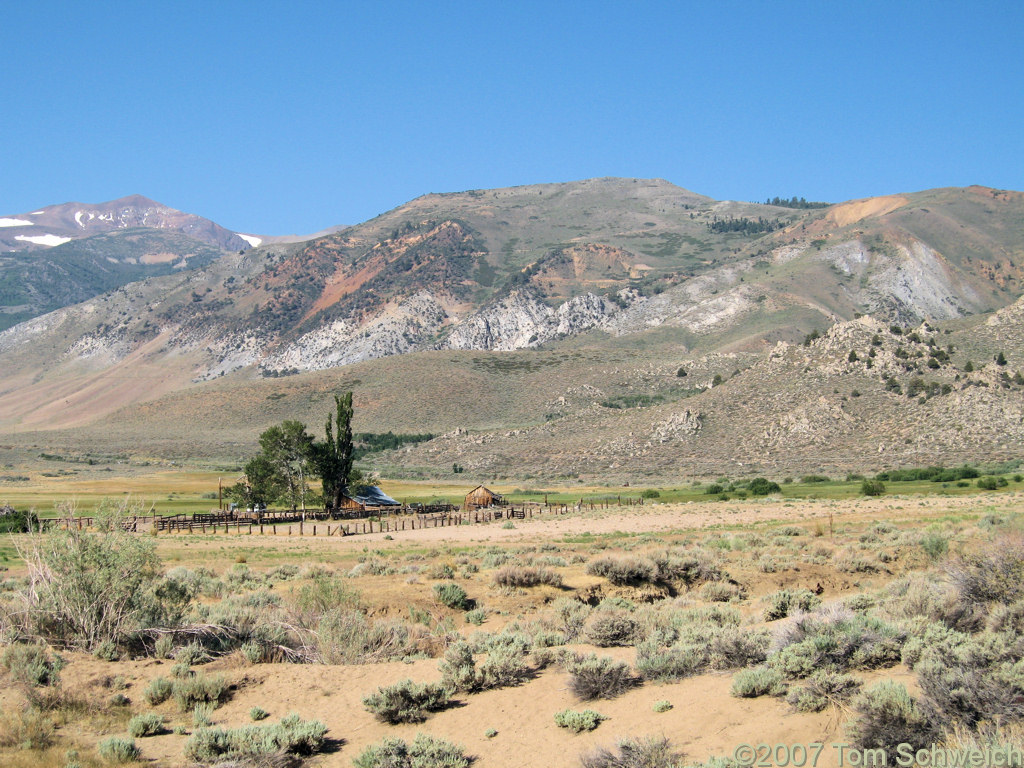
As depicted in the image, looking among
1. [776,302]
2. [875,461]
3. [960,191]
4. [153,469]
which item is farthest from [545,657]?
[960,191]

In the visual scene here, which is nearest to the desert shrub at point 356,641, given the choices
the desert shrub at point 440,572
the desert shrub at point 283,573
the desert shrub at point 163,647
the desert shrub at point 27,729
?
the desert shrub at point 163,647

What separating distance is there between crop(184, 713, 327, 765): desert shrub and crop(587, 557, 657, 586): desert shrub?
11837 mm

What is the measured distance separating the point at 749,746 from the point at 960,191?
22291cm

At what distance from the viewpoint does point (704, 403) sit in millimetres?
83125

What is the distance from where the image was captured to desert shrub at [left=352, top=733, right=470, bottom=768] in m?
8.59

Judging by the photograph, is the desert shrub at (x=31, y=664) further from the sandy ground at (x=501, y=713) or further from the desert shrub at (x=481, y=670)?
the desert shrub at (x=481, y=670)

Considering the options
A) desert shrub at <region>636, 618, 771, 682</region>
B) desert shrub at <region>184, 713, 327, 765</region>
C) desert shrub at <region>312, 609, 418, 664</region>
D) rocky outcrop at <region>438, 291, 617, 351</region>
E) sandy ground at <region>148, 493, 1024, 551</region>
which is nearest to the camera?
desert shrub at <region>184, 713, 327, 765</region>

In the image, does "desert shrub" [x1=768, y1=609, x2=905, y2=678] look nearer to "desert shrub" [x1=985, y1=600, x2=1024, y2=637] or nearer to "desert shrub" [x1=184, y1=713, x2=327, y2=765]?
"desert shrub" [x1=985, y1=600, x2=1024, y2=637]

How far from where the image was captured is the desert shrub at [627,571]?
807 inches

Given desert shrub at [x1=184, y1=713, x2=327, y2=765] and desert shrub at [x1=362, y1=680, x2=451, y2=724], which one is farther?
desert shrub at [x1=362, y1=680, x2=451, y2=724]

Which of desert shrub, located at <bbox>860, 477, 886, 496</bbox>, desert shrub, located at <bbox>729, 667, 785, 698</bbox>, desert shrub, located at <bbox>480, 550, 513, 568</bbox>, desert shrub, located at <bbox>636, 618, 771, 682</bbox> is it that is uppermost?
desert shrub, located at <bbox>729, 667, 785, 698</bbox>

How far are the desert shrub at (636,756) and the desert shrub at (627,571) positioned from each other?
12358 mm

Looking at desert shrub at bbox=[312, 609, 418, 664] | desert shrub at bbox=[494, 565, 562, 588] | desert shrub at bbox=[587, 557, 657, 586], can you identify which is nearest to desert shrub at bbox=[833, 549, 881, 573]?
desert shrub at bbox=[587, 557, 657, 586]

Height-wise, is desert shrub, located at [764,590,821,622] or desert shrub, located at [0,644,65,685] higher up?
desert shrub, located at [0,644,65,685]
